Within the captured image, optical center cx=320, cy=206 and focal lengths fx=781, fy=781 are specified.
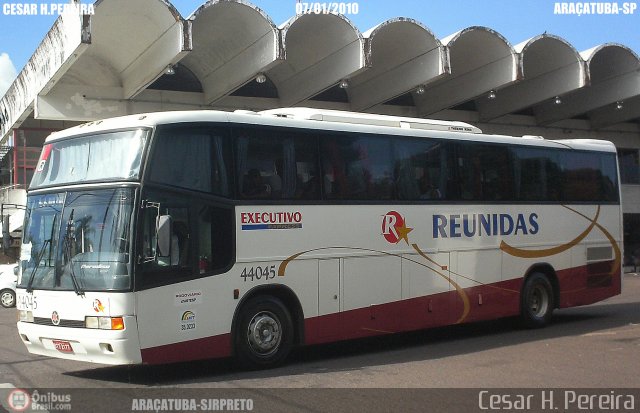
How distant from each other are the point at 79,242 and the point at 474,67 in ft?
65.2

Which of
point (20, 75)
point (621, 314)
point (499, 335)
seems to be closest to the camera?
point (499, 335)

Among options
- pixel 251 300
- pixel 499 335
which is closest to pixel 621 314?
pixel 499 335

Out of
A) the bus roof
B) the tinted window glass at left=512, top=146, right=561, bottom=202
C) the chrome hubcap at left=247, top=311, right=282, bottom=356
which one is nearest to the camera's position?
the bus roof

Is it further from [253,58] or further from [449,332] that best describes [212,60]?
[449,332]

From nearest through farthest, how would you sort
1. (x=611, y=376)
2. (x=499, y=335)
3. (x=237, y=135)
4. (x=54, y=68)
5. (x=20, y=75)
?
(x=611, y=376)
(x=237, y=135)
(x=499, y=335)
(x=54, y=68)
(x=20, y=75)

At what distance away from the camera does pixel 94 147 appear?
972 cm

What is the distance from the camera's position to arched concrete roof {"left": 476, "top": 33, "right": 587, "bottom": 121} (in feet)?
86.3

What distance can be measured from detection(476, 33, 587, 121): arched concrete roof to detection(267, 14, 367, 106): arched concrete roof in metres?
6.00

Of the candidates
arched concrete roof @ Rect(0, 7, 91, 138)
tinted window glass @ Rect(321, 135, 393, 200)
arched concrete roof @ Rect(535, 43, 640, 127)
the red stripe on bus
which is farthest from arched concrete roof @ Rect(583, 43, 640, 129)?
the red stripe on bus

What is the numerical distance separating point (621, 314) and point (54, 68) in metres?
15.1

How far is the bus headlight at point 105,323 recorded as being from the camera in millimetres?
8781

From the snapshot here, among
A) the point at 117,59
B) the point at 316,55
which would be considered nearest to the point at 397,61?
the point at 316,55

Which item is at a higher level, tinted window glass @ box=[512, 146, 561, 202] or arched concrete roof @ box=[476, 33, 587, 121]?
arched concrete roof @ box=[476, 33, 587, 121]

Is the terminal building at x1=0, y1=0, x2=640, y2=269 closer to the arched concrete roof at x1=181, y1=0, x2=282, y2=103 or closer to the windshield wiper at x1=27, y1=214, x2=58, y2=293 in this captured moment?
the arched concrete roof at x1=181, y1=0, x2=282, y2=103
